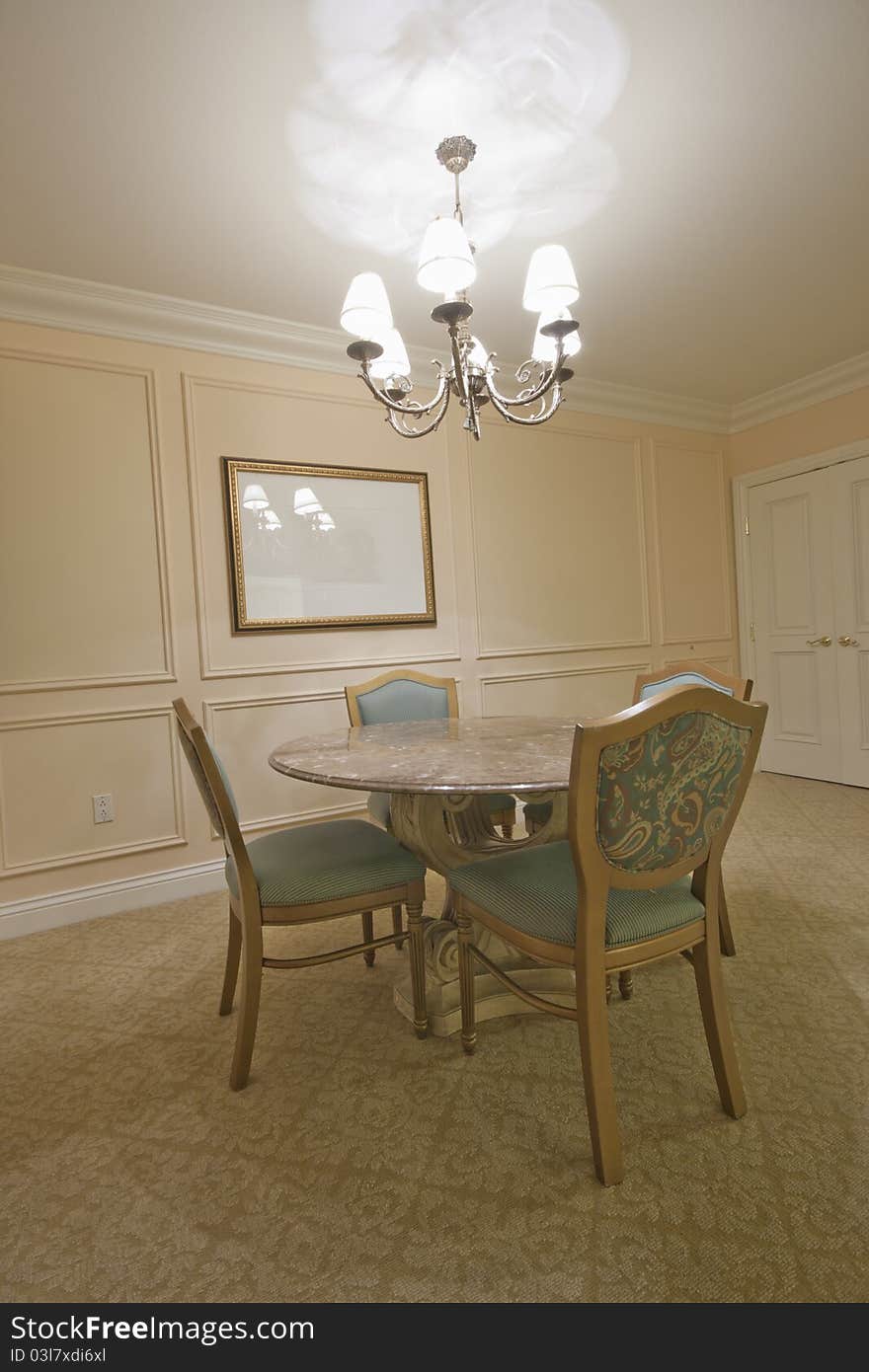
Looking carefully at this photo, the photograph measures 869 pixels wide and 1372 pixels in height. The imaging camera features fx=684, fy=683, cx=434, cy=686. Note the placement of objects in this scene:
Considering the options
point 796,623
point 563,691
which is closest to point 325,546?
point 563,691

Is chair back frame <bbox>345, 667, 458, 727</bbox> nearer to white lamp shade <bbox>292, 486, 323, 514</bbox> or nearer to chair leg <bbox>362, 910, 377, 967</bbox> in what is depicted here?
chair leg <bbox>362, 910, 377, 967</bbox>

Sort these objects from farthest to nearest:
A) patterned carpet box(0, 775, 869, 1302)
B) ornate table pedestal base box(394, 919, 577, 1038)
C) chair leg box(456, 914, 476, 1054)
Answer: ornate table pedestal base box(394, 919, 577, 1038), chair leg box(456, 914, 476, 1054), patterned carpet box(0, 775, 869, 1302)

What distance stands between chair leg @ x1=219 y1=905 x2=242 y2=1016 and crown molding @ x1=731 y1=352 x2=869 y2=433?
14.6 feet

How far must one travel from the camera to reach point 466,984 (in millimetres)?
1638

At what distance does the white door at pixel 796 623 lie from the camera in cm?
437

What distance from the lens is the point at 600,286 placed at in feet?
9.64

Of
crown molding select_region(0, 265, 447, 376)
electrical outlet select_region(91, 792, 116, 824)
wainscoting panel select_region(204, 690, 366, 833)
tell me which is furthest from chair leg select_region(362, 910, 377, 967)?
crown molding select_region(0, 265, 447, 376)

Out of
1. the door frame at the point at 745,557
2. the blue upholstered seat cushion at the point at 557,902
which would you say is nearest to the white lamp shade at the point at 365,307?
the blue upholstered seat cushion at the point at 557,902

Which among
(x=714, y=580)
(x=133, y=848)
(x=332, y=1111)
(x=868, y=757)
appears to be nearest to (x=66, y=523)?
(x=133, y=848)

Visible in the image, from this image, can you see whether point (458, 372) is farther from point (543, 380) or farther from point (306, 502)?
point (306, 502)

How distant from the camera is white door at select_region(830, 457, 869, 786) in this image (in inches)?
163

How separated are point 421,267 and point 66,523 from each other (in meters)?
1.81

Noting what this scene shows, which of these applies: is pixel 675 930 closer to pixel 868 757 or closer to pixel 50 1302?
pixel 50 1302

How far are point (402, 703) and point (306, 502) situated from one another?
3.83 ft
